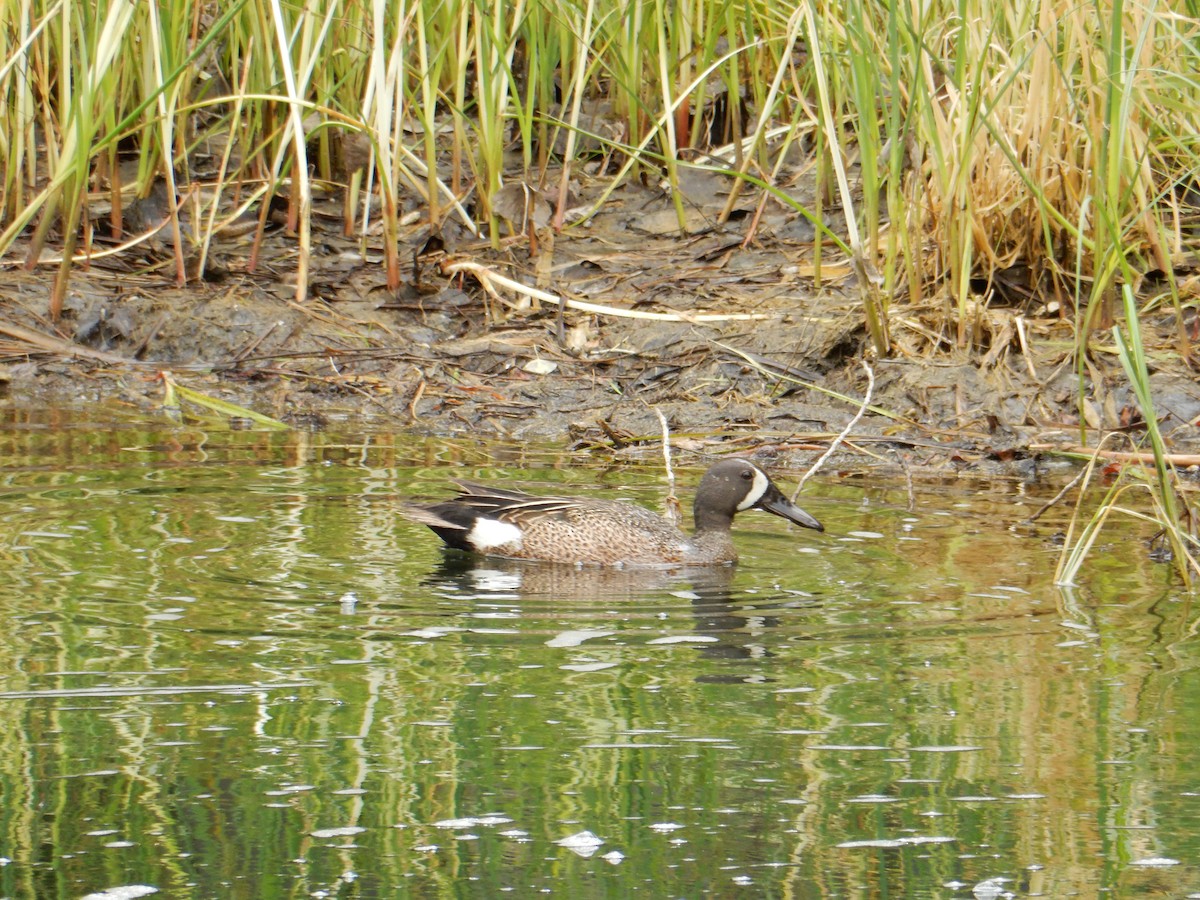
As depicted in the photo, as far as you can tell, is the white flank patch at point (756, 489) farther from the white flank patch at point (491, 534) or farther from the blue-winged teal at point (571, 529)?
the white flank patch at point (491, 534)

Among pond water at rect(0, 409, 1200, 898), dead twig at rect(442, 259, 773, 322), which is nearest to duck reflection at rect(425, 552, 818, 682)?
pond water at rect(0, 409, 1200, 898)

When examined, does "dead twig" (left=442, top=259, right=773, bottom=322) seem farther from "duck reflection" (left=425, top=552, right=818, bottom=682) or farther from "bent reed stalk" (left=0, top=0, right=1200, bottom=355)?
"duck reflection" (left=425, top=552, right=818, bottom=682)

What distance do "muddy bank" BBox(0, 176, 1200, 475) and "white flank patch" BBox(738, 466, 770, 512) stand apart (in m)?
1.27

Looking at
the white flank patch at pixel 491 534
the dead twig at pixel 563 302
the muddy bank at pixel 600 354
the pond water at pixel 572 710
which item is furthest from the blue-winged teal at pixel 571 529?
the dead twig at pixel 563 302

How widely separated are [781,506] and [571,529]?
0.77 metres

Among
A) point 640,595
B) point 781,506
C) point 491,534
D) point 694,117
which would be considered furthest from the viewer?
point 694,117

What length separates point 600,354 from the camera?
29.7ft

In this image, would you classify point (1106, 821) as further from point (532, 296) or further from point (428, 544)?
point (532, 296)

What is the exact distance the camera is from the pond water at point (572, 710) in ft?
10.8

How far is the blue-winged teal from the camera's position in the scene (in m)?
6.33

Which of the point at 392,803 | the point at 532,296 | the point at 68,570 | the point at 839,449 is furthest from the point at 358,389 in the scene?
the point at 392,803

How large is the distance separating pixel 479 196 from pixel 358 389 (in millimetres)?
1544

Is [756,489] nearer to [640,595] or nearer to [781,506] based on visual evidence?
[781,506]

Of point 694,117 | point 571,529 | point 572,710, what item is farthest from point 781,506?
point 694,117
